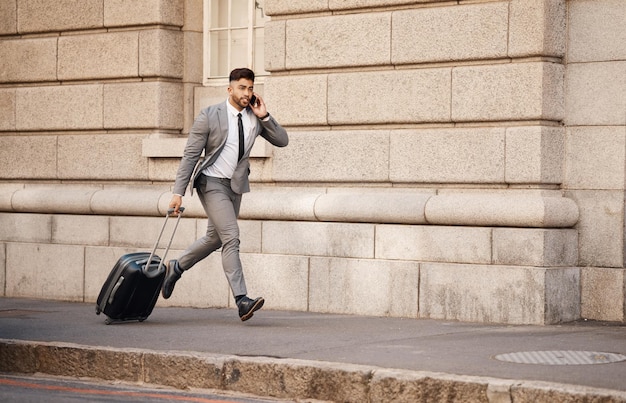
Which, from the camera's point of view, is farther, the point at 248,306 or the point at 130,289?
the point at 130,289

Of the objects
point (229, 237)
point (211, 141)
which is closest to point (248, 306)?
point (229, 237)

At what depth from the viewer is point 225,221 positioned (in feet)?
35.0

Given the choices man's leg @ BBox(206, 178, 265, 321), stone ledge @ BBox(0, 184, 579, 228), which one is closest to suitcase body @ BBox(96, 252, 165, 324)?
man's leg @ BBox(206, 178, 265, 321)

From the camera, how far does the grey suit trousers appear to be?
10.6 metres

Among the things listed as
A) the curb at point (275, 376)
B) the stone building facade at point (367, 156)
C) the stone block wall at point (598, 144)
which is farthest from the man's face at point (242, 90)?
the stone block wall at point (598, 144)

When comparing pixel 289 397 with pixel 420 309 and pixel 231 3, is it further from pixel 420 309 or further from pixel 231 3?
pixel 231 3

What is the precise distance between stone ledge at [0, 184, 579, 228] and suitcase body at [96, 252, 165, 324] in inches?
70.6

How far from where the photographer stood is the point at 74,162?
1423 cm

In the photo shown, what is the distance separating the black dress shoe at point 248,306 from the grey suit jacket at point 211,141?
35.3 inches

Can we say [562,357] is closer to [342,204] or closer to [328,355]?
[328,355]

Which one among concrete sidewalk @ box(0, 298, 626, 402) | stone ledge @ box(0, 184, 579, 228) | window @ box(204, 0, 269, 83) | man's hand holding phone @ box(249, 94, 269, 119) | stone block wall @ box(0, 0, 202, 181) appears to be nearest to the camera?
concrete sidewalk @ box(0, 298, 626, 402)

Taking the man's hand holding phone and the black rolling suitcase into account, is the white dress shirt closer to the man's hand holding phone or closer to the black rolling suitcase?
the man's hand holding phone

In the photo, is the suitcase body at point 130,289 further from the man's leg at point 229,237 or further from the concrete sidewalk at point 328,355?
the man's leg at point 229,237

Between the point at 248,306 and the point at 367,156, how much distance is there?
7.08ft
